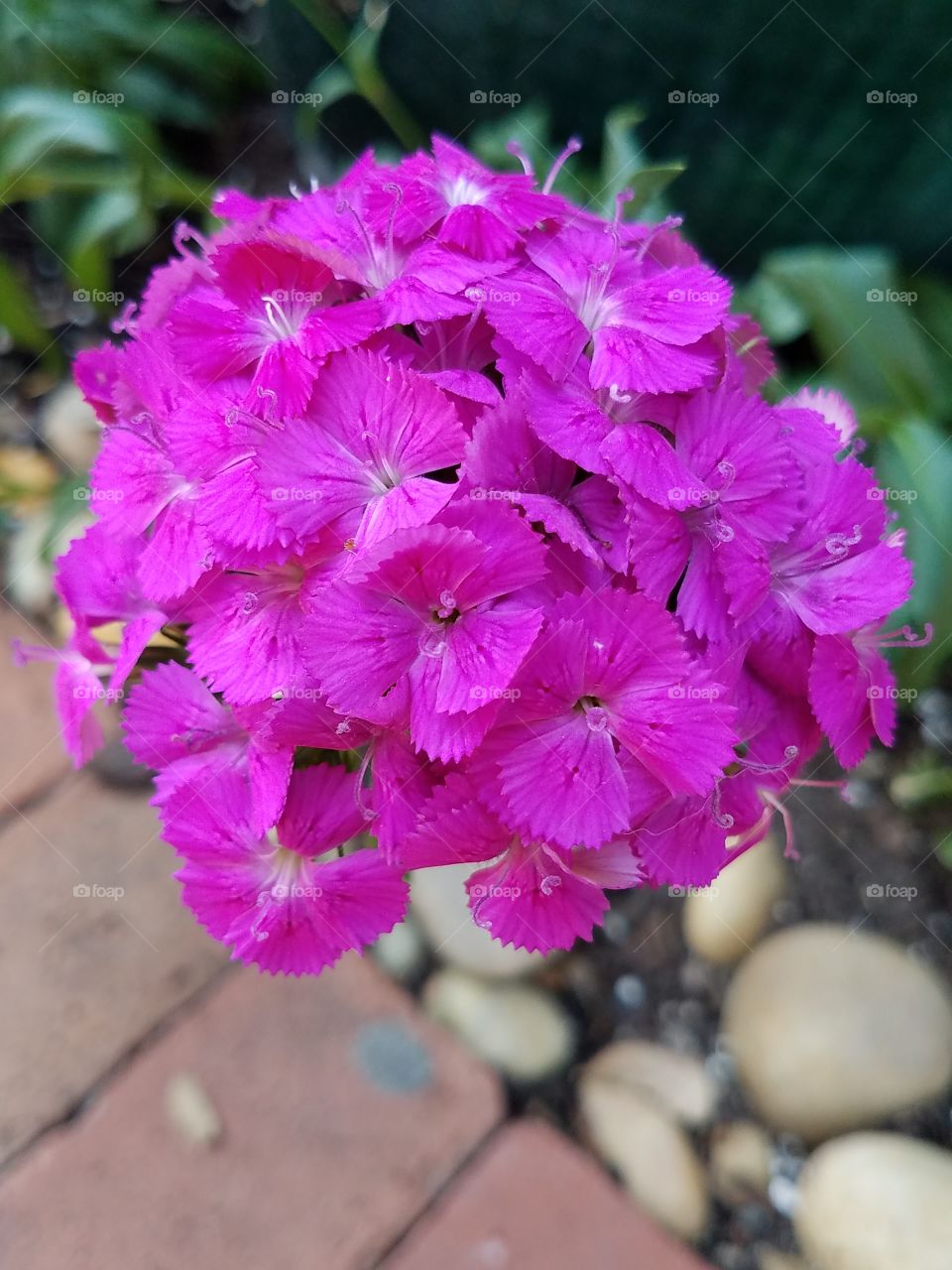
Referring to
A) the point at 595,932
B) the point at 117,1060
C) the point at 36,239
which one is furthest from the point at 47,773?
the point at 36,239

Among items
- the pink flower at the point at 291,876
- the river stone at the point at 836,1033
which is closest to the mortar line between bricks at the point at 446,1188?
the river stone at the point at 836,1033

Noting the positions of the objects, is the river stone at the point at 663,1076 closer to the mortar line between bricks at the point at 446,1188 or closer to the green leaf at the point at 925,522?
the mortar line between bricks at the point at 446,1188

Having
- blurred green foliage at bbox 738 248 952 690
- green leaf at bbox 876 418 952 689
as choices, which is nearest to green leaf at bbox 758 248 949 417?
blurred green foliage at bbox 738 248 952 690

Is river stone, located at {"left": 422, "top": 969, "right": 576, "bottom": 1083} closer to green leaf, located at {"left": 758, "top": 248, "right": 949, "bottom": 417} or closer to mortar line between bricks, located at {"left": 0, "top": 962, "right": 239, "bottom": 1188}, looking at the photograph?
mortar line between bricks, located at {"left": 0, "top": 962, "right": 239, "bottom": 1188}

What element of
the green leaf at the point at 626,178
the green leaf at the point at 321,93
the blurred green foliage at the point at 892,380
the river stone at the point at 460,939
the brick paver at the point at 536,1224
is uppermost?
the green leaf at the point at 321,93

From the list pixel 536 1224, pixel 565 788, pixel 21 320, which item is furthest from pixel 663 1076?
pixel 21 320

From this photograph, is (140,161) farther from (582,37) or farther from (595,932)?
(595,932)
